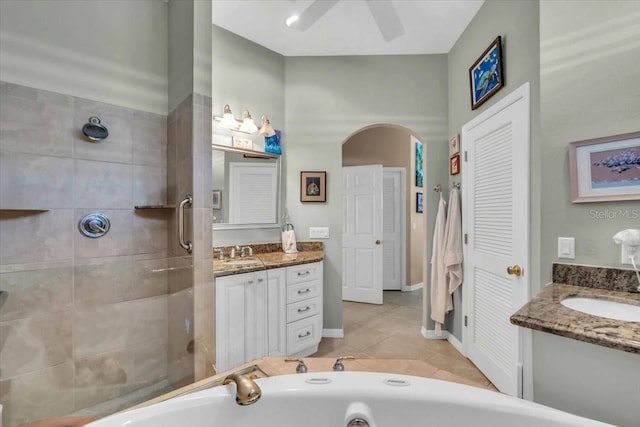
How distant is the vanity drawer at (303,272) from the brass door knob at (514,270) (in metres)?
1.46

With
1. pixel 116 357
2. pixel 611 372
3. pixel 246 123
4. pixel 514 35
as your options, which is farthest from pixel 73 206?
pixel 514 35

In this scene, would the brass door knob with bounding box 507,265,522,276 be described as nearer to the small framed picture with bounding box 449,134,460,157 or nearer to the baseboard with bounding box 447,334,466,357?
the baseboard with bounding box 447,334,466,357

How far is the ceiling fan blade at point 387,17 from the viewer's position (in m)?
1.68

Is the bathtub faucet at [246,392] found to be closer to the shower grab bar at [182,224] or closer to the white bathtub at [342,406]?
the white bathtub at [342,406]

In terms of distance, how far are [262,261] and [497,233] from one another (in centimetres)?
177

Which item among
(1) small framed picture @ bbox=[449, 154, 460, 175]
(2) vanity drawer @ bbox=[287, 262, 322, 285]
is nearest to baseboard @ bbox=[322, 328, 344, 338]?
(2) vanity drawer @ bbox=[287, 262, 322, 285]

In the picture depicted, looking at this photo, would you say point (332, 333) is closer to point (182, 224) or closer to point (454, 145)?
point (182, 224)

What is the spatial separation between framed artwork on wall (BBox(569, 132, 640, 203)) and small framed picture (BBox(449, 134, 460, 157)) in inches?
47.6

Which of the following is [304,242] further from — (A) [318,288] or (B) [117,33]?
(B) [117,33]

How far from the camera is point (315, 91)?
2.98m

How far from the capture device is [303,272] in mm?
2475

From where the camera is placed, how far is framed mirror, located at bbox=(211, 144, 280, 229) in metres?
2.56

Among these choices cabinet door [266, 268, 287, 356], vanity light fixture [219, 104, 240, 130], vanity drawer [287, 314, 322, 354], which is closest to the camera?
cabinet door [266, 268, 287, 356]

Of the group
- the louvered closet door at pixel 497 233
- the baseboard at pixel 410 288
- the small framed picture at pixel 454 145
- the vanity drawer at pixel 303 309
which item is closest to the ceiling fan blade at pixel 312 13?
the louvered closet door at pixel 497 233
